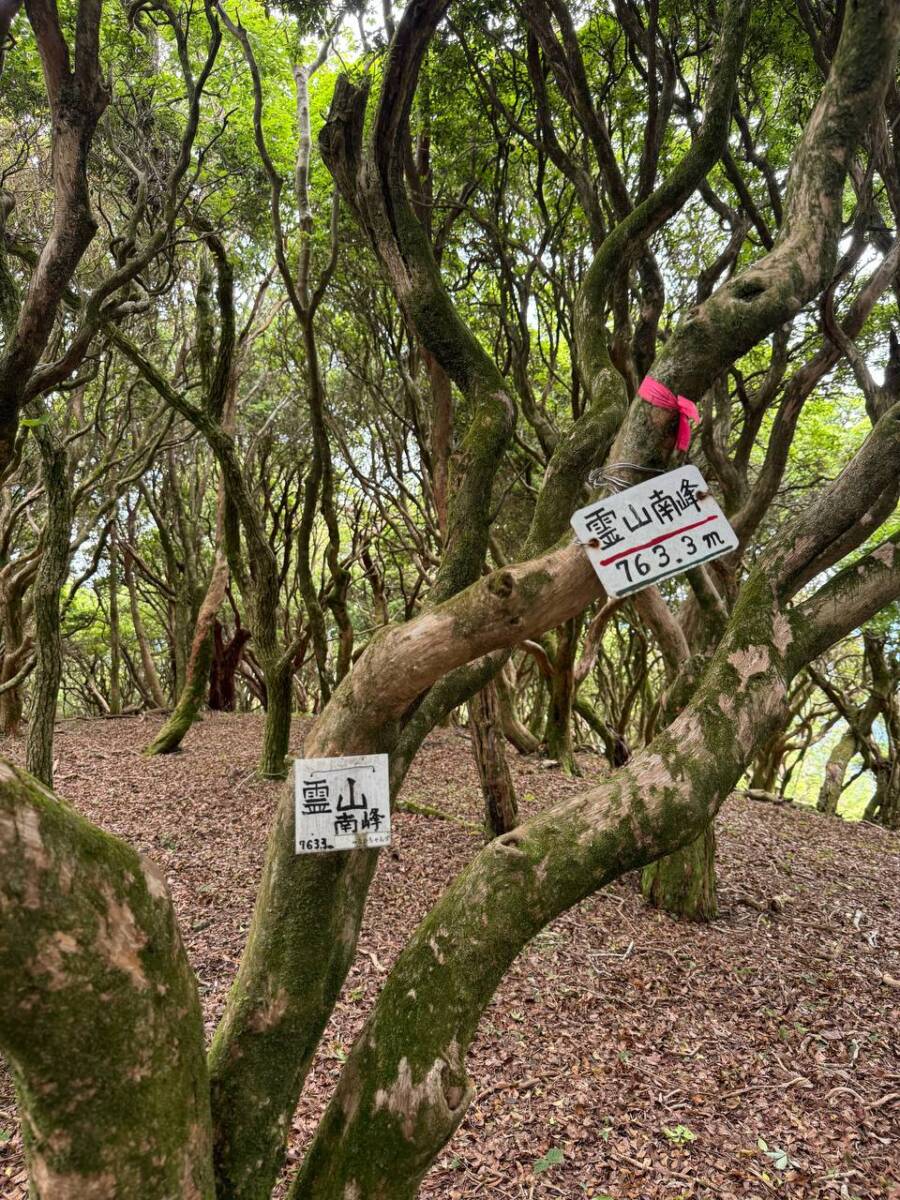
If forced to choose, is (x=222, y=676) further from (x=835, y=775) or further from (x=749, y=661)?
(x=749, y=661)

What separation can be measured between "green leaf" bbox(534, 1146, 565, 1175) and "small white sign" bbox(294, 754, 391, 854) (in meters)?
1.70

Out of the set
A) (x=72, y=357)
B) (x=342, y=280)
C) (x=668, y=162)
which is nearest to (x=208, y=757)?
(x=72, y=357)

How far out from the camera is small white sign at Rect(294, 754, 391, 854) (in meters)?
1.88

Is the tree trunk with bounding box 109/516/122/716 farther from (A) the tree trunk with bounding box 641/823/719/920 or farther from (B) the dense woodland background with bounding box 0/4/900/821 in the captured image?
(A) the tree trunk with bounding box 641/823/719/920

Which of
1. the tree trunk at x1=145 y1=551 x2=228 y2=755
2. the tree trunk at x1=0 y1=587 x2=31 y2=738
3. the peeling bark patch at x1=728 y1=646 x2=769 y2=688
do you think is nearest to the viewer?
the peeling bark patch at x1=728 y1=646 x2=769 y2=688

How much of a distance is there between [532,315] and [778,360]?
4.41 meters

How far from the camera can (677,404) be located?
1.99 meters

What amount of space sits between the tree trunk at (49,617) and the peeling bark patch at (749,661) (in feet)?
14.7

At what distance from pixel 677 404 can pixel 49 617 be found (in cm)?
452

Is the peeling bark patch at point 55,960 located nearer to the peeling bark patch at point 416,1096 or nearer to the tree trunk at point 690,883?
the peeling bark patch at point 416,1096

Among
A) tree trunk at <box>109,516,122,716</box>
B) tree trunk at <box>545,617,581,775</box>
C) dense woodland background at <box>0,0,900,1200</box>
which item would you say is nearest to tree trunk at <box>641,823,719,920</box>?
dense woodland background at <box>0,0,900,1200</box>

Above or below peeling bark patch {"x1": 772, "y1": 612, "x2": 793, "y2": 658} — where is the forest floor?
below

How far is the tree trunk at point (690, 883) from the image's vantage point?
443 centimetres

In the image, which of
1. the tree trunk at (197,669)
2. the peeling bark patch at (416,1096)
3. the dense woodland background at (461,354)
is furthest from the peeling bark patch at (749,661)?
the tree trunk at (197,669)
